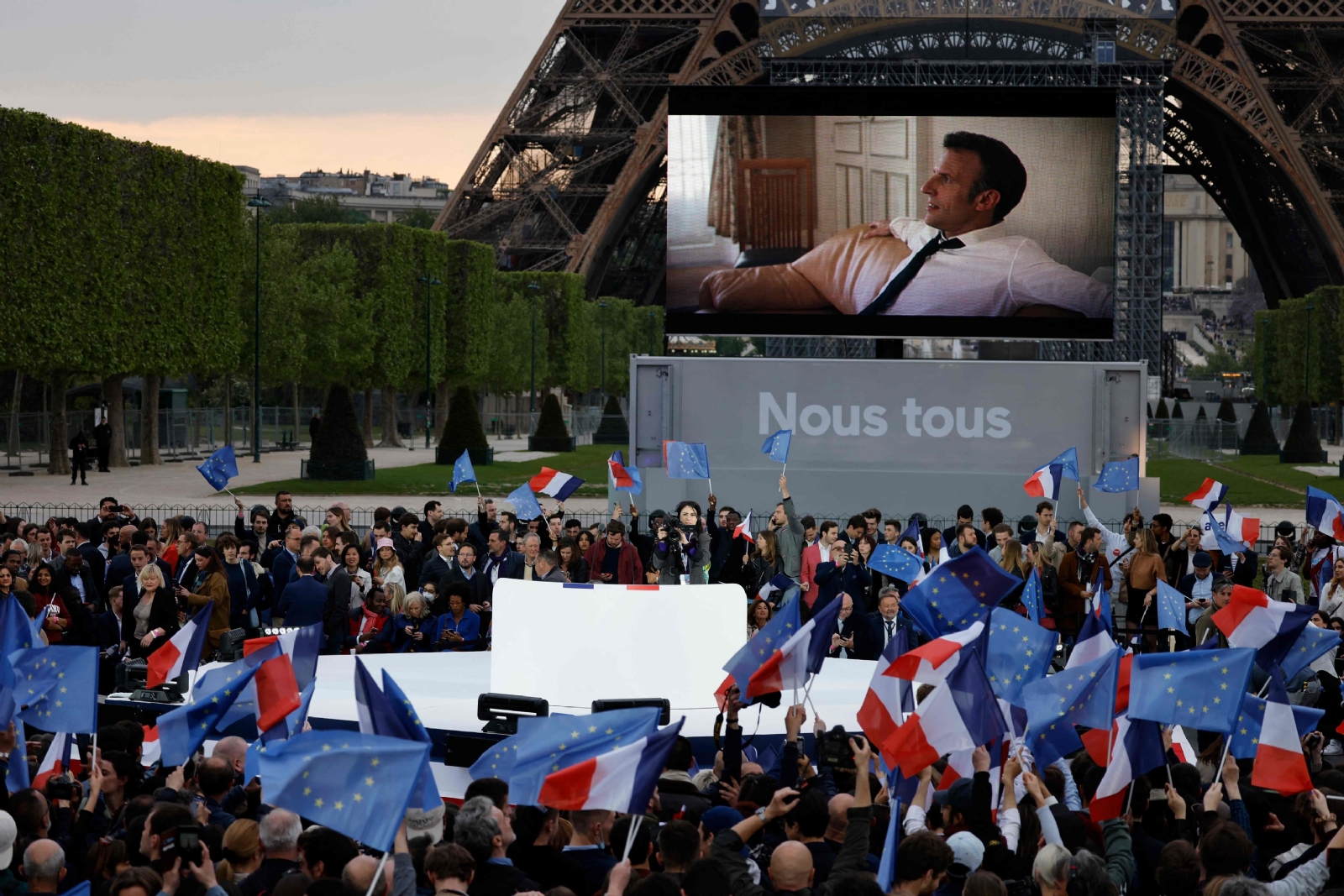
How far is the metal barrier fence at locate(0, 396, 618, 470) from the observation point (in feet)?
122

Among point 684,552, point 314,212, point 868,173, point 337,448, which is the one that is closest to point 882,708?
point 684,552

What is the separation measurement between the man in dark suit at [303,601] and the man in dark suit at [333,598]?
0.26 metres

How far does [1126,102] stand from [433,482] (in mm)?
20502

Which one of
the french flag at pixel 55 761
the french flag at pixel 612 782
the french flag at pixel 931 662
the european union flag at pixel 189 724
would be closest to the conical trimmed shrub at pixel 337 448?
the french flag at pixel 55 761

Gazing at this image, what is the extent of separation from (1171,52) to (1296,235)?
20.1 metres

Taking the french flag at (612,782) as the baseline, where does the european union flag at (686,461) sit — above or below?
above

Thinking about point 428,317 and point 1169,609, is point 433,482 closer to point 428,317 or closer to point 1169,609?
point 428,317

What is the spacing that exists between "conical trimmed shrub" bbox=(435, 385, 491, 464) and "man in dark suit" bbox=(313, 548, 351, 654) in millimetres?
25236

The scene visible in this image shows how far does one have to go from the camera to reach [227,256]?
36531 millimetres

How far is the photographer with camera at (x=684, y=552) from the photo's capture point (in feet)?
43.4

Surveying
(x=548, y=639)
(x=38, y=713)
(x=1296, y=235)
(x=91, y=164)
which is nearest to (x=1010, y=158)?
(x=91, y=164)

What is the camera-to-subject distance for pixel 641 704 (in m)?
8.02

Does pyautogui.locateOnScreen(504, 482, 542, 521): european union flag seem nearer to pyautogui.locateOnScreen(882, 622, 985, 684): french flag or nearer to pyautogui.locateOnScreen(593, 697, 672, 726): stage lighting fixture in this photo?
pyautogui.locateOnScreen(593, 697, 672, 726): stage lighting fixture

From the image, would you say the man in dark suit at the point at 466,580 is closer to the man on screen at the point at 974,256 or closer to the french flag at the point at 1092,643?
the french flag at the point at 1092,643
